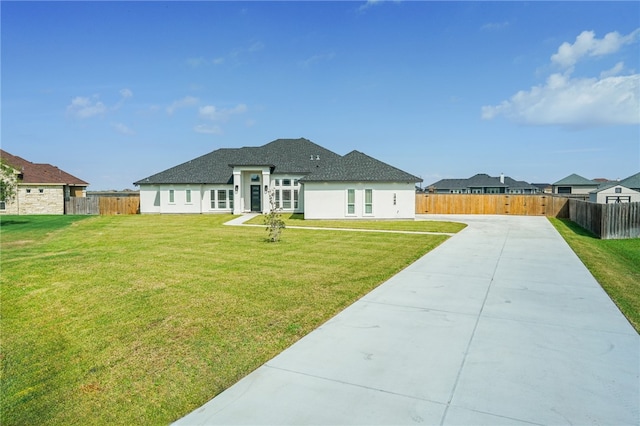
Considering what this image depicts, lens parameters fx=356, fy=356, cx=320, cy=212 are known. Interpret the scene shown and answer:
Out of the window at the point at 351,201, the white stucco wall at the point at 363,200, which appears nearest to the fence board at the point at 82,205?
the white stucco wall at the point at 363,200

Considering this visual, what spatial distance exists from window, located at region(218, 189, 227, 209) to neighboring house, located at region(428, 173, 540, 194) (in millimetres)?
46133

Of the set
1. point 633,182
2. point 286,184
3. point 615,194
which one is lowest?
point 615,194

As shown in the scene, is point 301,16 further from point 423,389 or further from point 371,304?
point 423,389

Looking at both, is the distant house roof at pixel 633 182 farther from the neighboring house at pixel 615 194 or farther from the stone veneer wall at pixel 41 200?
the stone veneer wall at pixel 41 200

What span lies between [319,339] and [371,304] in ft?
6.07

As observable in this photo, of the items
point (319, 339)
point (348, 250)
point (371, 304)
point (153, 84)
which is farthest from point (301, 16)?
point (319, 339)

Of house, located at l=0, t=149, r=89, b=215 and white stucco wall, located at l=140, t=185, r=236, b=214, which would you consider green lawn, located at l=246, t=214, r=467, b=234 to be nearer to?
white stucco wall, located at l=140, t=185, r=236, b=214

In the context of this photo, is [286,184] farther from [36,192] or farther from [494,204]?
[36,192]

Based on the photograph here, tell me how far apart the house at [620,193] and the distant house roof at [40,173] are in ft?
198

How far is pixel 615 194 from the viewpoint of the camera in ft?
147

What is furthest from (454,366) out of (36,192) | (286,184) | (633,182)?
(633,182)

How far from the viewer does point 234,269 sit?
9.68 m

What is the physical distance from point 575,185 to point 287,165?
55.4 m

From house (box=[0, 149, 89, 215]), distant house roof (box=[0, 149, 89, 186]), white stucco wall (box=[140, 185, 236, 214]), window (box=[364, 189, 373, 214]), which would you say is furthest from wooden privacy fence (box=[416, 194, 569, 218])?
distant house roof (box=[0, 149, 89, 186])
